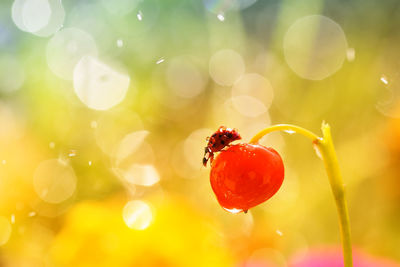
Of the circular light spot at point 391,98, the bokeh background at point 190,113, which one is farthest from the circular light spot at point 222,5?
the circular light spot at point 391,98

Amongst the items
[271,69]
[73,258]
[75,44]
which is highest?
[271,69]

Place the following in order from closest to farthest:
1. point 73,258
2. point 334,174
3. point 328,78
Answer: point 334,174 < point 73,258 < point 328,78

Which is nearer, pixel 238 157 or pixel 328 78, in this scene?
pixel 238 157

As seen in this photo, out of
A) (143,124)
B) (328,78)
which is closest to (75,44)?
(143,124)

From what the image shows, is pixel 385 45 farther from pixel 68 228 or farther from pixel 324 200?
pixel 68 228

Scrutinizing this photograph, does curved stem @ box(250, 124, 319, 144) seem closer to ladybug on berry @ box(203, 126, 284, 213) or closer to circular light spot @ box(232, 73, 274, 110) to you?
ladybug on berry @ box(203, 126, 284, 213)

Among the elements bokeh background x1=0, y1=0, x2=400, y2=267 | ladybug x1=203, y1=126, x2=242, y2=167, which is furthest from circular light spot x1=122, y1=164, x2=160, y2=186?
ladybug x1=203, y1=126, x2=242, y2=167

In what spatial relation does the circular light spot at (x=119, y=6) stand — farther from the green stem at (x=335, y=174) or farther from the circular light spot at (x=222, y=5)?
the green stem at (x=335, y=174)

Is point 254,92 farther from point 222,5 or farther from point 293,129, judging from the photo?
point 293,129
